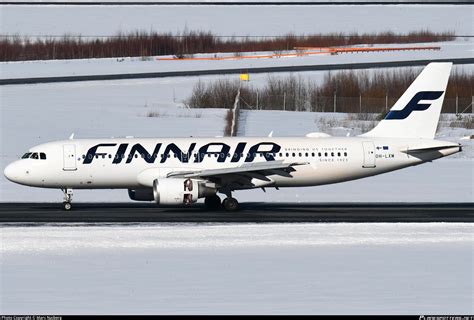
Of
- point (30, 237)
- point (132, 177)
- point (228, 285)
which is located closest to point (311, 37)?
point (132, 177)

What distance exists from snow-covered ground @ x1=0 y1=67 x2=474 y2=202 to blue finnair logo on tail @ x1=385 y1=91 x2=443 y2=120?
4.07 meters

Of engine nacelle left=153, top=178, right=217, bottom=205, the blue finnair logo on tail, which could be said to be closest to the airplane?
engine nacelle left=153, top=178, right=217, bottom=205

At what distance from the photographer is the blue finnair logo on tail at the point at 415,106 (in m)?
45.8

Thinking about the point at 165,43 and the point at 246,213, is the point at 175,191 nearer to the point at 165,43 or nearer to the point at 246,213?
the point at 246,213

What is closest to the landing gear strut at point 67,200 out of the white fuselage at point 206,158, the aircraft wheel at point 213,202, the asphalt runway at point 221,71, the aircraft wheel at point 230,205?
the white fuselage at point 206,158

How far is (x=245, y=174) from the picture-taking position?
138 feet

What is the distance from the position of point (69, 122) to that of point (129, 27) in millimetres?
49584

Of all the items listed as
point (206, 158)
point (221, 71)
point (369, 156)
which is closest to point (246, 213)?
point (206, 158)

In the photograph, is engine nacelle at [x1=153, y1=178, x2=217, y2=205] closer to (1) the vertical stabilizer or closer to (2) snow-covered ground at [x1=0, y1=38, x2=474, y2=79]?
(1) the vertical stabilizer

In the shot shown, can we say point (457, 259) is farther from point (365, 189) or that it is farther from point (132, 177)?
point (365, 189)

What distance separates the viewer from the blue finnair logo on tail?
1804 inches

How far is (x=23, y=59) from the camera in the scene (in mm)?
95562

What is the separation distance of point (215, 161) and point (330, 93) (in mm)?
36053

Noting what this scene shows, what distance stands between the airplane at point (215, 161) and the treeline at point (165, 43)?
53.9m
